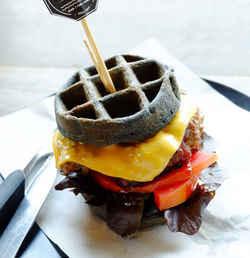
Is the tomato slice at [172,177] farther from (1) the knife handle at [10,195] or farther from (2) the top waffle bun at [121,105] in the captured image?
(1) the knife handle at [10,195]

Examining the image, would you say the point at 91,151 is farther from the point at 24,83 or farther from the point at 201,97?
the point at 24,83

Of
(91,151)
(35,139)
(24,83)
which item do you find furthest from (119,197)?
(24,83)

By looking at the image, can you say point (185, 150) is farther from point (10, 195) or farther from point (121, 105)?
point (10, 195)

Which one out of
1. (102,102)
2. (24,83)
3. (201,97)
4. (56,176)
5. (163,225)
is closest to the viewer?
(102,102)

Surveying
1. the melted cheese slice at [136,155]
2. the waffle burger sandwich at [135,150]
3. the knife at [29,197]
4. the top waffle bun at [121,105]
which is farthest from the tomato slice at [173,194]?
the knife at [29,197]

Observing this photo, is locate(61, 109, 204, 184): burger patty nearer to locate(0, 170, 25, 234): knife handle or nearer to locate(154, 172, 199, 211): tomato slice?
locate(154, 172, 199, 211): tomato slice

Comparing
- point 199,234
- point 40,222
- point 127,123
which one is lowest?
point 199,234

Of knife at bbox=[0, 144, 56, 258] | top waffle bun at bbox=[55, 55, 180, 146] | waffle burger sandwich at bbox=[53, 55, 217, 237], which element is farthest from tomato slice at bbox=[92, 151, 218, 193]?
knife at bbox=[0, 144, 56, 258]

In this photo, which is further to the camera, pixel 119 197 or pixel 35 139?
pixel 35 139
